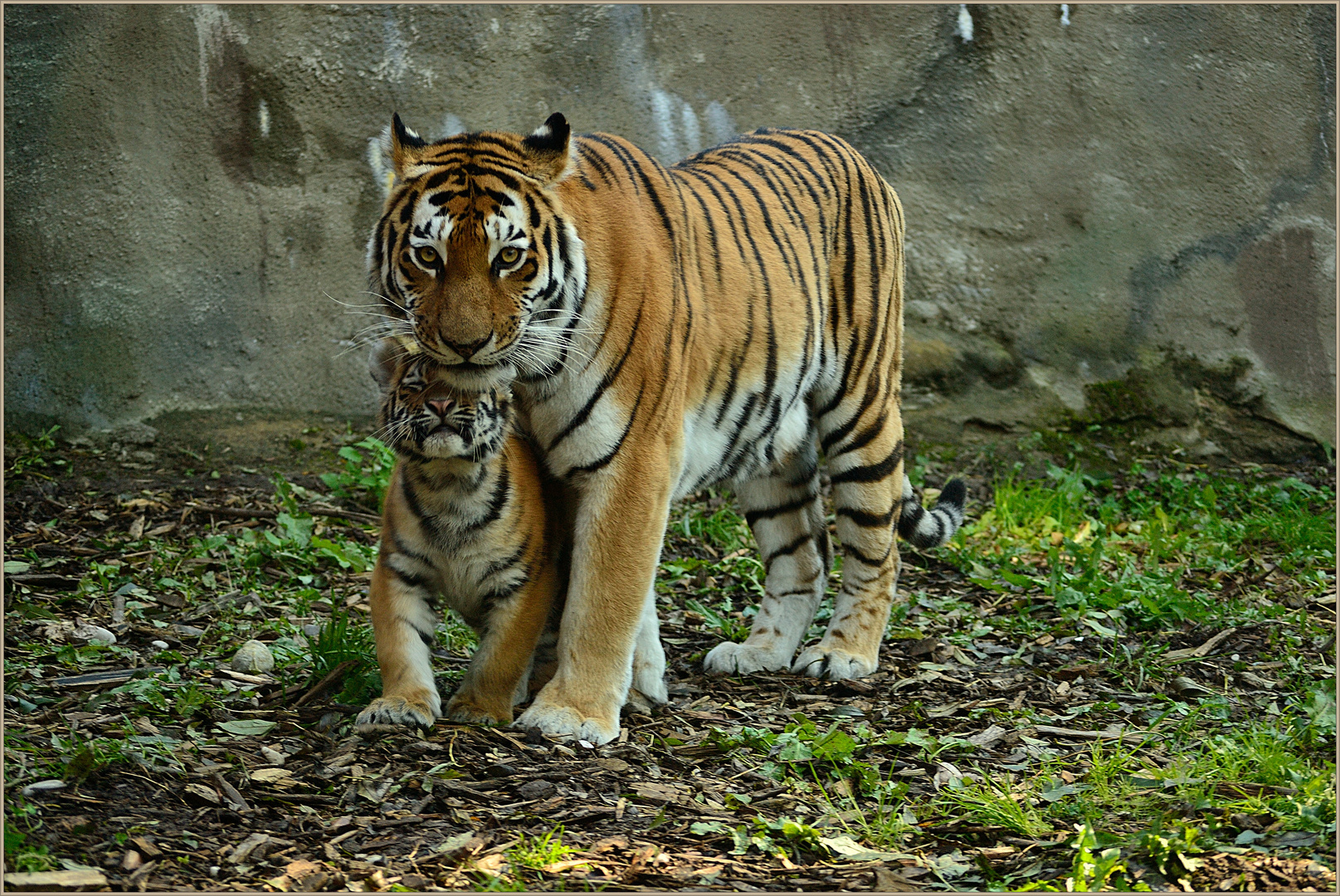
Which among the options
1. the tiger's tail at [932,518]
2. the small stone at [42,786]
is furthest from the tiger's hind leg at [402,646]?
the tiger's tail at [932,518]

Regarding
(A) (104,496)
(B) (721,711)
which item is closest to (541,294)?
(B) (721,711)

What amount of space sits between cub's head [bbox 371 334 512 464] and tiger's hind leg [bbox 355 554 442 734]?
1.27 ft

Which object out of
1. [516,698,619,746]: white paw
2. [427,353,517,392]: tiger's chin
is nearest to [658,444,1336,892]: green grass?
[516,698,619,746]: white paw

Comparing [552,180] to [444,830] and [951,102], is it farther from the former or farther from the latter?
[951,102]

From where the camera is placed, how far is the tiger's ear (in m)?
3.55

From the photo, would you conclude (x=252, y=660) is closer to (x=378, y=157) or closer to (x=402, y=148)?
(x=402, y=148)

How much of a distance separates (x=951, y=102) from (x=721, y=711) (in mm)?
4534

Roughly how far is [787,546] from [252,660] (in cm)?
202

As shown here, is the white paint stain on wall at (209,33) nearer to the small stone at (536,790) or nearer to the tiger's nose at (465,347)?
the tiger's nose at (465,347)

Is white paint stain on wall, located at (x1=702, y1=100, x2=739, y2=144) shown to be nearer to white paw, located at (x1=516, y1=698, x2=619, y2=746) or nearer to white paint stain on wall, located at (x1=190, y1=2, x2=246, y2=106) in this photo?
white paint stain on wall, located at (x1=190, y1=2, x2=246, y2=106)

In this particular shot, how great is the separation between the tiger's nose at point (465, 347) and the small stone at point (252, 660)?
148cm

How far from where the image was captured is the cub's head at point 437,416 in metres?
3.33

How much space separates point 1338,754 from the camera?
271cm

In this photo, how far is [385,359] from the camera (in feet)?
12.1
